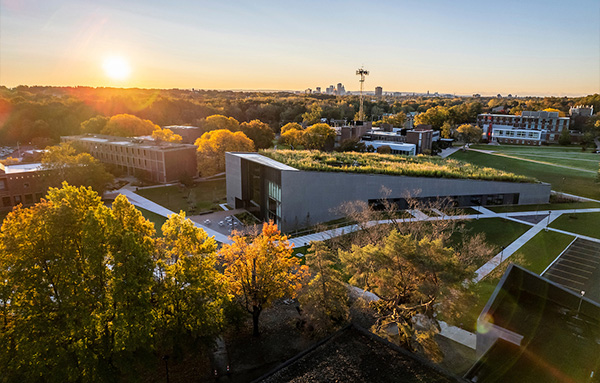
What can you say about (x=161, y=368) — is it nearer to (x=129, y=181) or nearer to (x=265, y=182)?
(x=265, y=182)

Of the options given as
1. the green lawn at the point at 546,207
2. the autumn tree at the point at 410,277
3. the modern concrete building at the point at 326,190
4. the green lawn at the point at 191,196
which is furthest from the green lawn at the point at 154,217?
the green lawn at the point at 546,207

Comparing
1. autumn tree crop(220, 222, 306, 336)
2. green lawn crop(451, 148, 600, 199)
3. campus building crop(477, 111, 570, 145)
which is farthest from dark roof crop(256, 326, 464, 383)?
campus building crop(477, 111, 570, 145)

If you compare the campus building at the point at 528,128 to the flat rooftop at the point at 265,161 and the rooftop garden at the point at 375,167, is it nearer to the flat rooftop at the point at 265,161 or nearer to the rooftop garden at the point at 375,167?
the rooftop garden at the point at 375,167

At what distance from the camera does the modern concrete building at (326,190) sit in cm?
3612

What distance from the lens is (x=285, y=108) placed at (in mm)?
137250

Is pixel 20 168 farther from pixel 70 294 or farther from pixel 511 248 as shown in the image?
pixel 511 248

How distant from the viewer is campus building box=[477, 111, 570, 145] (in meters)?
93.8

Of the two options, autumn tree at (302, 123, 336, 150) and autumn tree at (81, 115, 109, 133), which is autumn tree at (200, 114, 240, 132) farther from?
autumn tree at (81, 115, 109, 133)

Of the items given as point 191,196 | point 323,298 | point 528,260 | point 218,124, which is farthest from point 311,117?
point 323,298

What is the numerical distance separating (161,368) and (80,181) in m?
35.3

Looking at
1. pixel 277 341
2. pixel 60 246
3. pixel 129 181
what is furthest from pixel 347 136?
pixel 60 246

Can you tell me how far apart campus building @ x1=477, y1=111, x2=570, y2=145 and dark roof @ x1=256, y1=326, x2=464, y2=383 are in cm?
9859

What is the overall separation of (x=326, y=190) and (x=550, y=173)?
143ft

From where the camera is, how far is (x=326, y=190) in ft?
123
